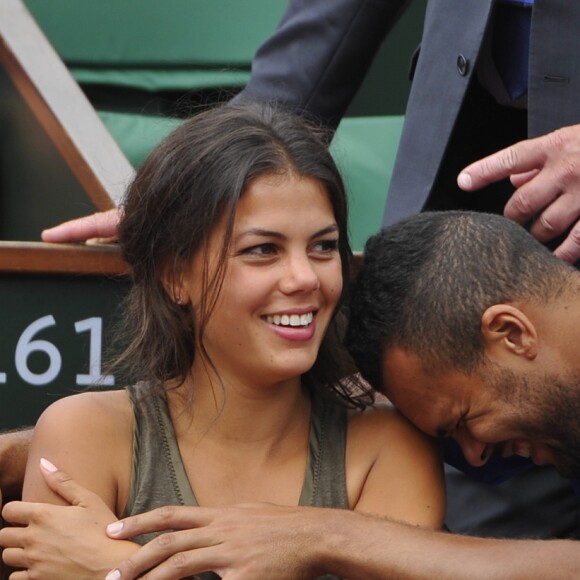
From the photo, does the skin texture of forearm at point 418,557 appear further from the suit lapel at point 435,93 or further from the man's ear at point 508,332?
the suit lapel at point 435,93

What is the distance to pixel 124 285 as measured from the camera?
282cm

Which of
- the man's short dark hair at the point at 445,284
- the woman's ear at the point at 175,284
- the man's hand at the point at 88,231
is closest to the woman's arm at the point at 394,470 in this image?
the man's short dark hair at the point at 445,284

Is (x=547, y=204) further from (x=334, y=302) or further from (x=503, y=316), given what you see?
(x=334, y=302)

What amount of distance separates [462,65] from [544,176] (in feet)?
1.37

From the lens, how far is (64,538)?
7.01 ft

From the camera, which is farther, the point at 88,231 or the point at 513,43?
the point at 88,231

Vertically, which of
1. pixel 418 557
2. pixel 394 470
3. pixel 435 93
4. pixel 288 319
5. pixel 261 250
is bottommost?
pixel 418 557

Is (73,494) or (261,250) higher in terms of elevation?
(261,250)

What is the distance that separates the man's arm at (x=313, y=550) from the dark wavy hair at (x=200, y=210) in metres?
0.36

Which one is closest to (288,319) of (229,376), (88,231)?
(229,376)

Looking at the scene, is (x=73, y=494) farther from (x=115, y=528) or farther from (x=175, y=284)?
(x=175, y=284)

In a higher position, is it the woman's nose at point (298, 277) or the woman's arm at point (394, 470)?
the woman's nose at point (298, 277)

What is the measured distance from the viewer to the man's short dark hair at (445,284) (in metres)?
2.26

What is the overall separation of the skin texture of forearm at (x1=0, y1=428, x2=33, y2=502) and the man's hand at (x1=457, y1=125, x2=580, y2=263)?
3.19ft
